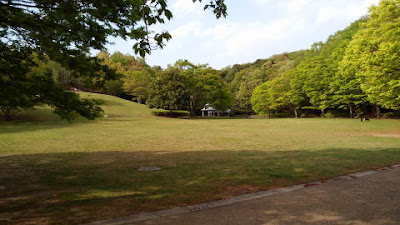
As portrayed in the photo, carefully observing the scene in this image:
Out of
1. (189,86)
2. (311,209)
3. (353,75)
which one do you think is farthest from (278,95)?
(311,209)

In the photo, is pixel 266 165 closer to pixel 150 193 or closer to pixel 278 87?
pixel 150 193

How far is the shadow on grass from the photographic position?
4.44 m

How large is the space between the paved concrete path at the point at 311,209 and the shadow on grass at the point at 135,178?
0.61 m

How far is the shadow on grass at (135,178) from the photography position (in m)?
4.44

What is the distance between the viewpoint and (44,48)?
545 cm

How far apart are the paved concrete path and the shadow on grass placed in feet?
1.99

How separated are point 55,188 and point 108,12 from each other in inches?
156

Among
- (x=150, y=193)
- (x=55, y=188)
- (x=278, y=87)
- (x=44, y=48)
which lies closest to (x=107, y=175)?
(x=55, y=188)

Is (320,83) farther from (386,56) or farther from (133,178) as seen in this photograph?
(133,178)

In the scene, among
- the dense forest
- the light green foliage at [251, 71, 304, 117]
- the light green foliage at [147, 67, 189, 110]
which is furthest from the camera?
the light green foliage at [251, 71, 304, 117]

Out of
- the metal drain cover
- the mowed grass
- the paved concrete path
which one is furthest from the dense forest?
the metal drain cover

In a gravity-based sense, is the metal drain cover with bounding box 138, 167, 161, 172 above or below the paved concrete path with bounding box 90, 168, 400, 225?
below

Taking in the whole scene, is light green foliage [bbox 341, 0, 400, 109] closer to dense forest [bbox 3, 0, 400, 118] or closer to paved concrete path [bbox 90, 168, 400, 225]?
dense forest [bbox 3, 0, 400, 118]

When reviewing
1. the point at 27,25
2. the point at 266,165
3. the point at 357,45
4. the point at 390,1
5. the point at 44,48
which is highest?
the point at 390,1
